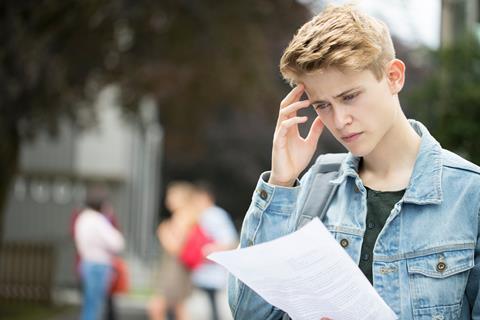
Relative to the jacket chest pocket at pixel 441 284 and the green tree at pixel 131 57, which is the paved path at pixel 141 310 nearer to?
the green tree at pixel 131 57

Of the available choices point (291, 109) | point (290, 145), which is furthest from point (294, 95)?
point (290, 145)

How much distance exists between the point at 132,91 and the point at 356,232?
558 inches

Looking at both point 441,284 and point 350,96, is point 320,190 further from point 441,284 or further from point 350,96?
point 441,284

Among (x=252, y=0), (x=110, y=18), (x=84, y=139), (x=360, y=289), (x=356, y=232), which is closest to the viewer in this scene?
(x=360, y=289)

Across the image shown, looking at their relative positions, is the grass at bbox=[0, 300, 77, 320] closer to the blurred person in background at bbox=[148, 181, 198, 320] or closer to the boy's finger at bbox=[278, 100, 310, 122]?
the blurred person in background at bbox=[148, 181, 198, 320]

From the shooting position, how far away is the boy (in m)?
2.75

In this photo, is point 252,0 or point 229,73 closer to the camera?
point 252,0

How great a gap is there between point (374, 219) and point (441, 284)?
275 millimetres

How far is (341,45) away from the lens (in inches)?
109

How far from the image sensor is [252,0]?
46.4 ft

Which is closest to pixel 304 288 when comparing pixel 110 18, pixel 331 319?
pixel 331 319

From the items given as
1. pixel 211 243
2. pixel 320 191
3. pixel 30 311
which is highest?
pixel 320 191

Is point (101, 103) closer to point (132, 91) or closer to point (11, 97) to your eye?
point (132, 91)

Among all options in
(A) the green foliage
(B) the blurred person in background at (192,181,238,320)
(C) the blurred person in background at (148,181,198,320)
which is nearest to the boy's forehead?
(A) the green foliage
